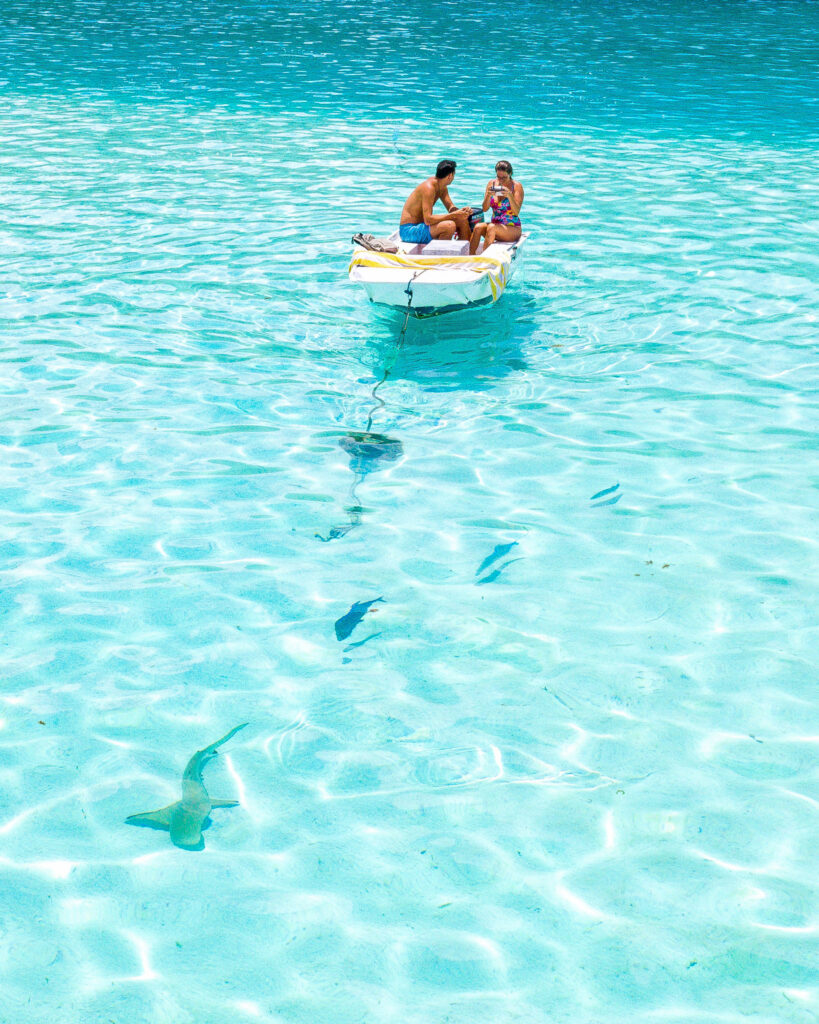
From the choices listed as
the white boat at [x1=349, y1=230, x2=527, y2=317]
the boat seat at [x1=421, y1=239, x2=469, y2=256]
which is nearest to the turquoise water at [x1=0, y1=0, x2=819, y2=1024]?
the white boat at [x1=349, y1=230, x2=527, y2=317]

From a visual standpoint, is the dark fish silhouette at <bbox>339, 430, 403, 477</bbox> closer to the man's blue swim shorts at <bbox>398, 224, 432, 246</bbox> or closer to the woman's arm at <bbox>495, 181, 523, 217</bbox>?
the man's blue swim shorts at <bbox>398, 224, 432, 246</bbox>

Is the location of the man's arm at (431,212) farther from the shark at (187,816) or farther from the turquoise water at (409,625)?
the shark at (187,816)

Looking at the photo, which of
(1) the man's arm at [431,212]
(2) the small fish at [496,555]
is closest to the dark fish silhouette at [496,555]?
(2) the small fish at [496,555]

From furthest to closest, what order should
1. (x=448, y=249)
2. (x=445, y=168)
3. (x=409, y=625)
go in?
(x=448, y=249)
(x=445, y=168)
(x=409, y=625)

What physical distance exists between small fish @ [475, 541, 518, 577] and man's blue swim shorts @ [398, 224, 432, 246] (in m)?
5.27

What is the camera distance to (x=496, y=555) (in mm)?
6176

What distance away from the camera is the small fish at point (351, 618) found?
5.51 metres

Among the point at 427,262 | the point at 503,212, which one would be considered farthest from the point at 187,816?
the point at 503,212

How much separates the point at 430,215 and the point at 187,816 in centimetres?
785

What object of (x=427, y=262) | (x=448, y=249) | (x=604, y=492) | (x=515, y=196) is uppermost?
(x=515, y=196)

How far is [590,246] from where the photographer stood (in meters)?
12.2

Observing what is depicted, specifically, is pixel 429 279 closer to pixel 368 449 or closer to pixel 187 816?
pixel 368 449

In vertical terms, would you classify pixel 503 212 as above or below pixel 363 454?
above

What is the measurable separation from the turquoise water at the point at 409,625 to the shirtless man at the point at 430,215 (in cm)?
94
